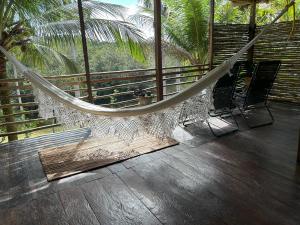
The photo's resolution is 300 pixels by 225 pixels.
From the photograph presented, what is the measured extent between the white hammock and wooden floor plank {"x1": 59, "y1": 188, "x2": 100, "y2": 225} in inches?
23.9

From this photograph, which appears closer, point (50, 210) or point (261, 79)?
point (50, 210)

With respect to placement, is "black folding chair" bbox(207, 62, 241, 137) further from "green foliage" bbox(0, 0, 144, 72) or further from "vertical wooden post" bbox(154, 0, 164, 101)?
"green foliage" bbox(0, 0, 144, 72)

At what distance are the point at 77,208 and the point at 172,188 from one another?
722 mm

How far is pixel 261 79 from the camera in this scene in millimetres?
3334

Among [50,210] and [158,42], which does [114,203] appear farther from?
[158,42]

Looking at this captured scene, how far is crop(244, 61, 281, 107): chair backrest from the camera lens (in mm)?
3289

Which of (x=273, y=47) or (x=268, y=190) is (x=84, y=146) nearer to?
(x=268, y=190)

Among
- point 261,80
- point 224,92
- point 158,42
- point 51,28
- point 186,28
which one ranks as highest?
point 186,28

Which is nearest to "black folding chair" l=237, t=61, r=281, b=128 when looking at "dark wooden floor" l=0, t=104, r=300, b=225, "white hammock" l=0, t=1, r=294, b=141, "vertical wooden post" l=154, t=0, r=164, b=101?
"dark wooden floor" l=0, t=104, r=300, b=225

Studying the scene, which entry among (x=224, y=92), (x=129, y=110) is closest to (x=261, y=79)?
(x=224, y=92)

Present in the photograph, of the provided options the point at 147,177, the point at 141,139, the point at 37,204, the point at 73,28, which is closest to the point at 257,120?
the point at 141,139

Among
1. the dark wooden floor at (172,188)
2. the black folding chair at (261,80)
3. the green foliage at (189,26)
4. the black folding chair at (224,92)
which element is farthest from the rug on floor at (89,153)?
the green foliage at (189,26)

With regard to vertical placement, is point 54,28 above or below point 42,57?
above

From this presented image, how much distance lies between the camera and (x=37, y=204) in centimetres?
182
